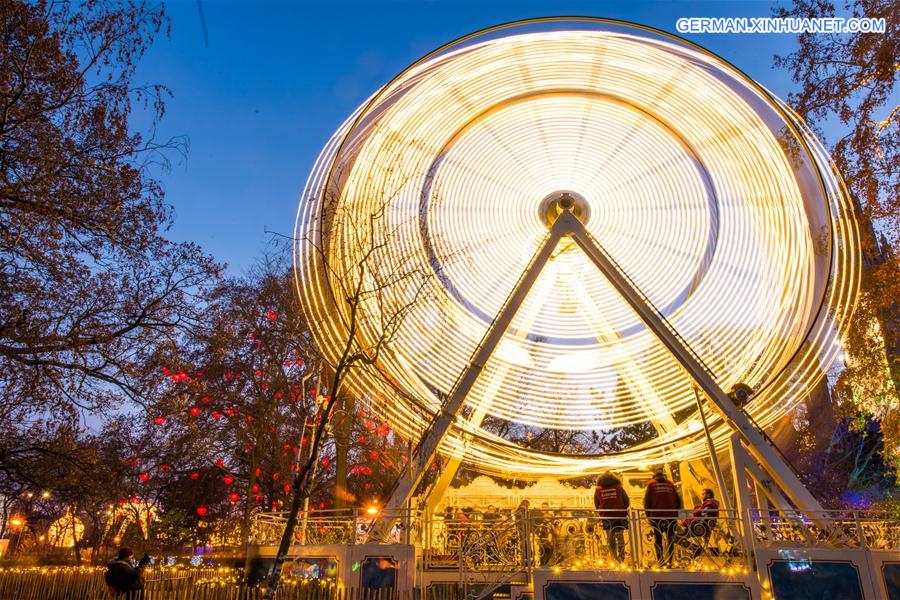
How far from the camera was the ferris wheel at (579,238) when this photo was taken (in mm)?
12266

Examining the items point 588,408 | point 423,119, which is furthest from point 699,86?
point 588,408

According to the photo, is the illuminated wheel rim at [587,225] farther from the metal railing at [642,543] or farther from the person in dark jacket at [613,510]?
the metal railing at [642,543]

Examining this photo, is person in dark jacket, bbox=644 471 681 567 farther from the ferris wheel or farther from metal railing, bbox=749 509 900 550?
the ferris wheel

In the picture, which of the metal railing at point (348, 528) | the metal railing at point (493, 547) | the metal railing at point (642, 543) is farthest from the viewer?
the metal railing at point (348, 528)

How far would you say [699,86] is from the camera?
519 inches

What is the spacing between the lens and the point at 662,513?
363 inches

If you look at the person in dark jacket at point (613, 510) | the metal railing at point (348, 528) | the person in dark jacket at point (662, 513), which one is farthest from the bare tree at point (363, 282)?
the person in dark jacket at point (662, 513)

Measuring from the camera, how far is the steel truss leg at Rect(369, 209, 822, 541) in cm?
989

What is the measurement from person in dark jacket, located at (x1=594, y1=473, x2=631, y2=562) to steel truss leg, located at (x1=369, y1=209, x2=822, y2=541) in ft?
8.64

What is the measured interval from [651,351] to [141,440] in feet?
57.9

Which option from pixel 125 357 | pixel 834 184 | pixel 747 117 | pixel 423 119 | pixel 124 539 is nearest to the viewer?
pixel 125 357

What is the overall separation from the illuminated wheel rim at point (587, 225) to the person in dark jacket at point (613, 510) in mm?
3202

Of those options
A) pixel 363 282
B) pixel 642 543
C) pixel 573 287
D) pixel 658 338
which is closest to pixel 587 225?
pixel 573 287

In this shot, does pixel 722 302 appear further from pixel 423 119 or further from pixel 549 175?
pixel 423 119
